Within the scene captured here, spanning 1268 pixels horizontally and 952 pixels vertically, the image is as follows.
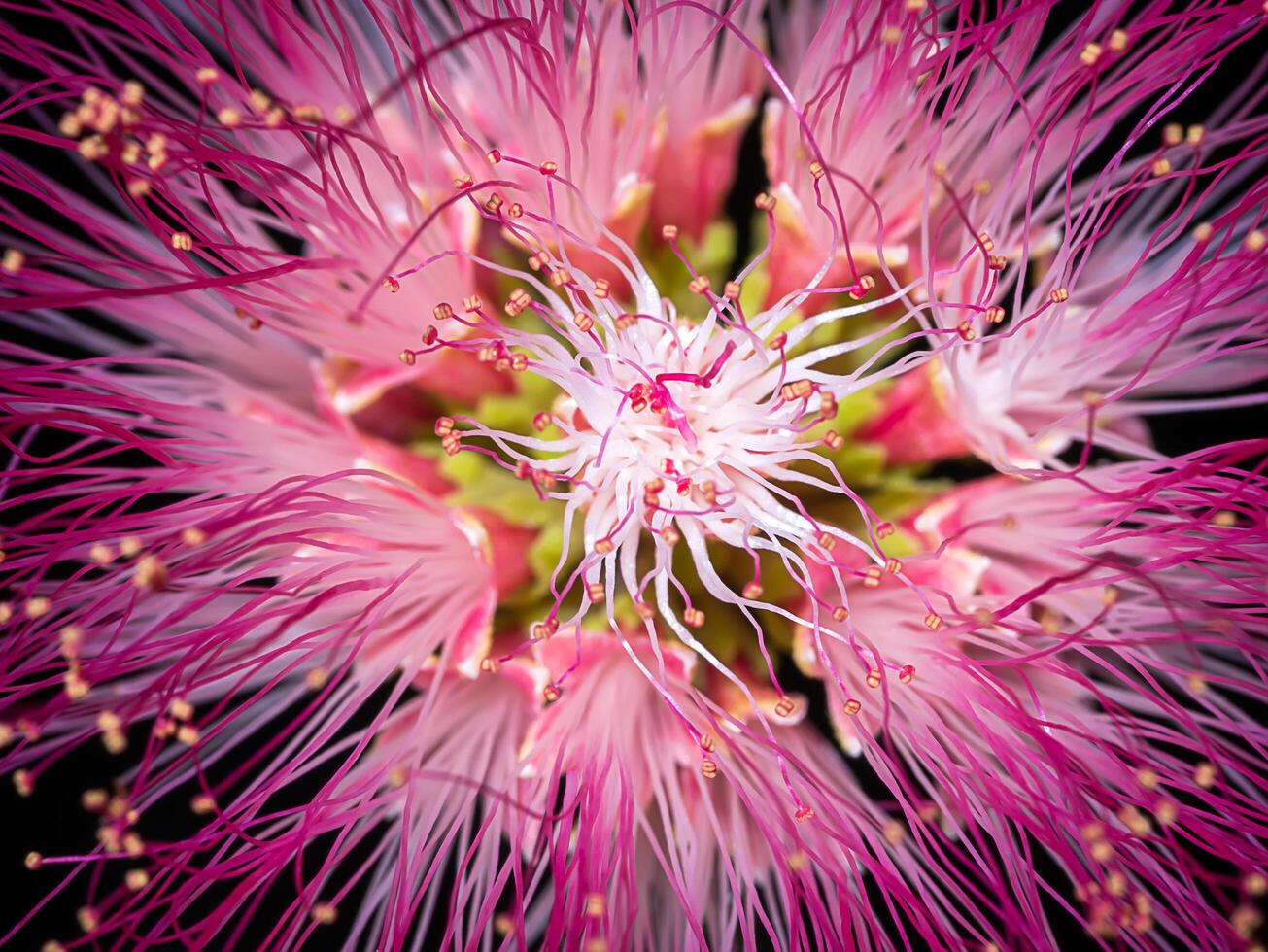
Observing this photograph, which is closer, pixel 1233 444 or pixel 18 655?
pixel 1233 444

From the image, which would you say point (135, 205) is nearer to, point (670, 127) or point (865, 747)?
point (670, 127)

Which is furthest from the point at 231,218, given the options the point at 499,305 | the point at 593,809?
the point at 593,809

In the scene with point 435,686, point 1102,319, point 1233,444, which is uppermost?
point 1102,319

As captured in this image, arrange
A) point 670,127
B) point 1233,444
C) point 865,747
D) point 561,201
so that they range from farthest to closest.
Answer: point 670,127 < point 561,201 < point 865,747 < point 1233,444

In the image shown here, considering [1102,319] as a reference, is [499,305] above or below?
above

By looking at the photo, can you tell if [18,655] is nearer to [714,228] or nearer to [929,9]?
[714,228]

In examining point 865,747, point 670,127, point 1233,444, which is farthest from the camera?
point 670,127
